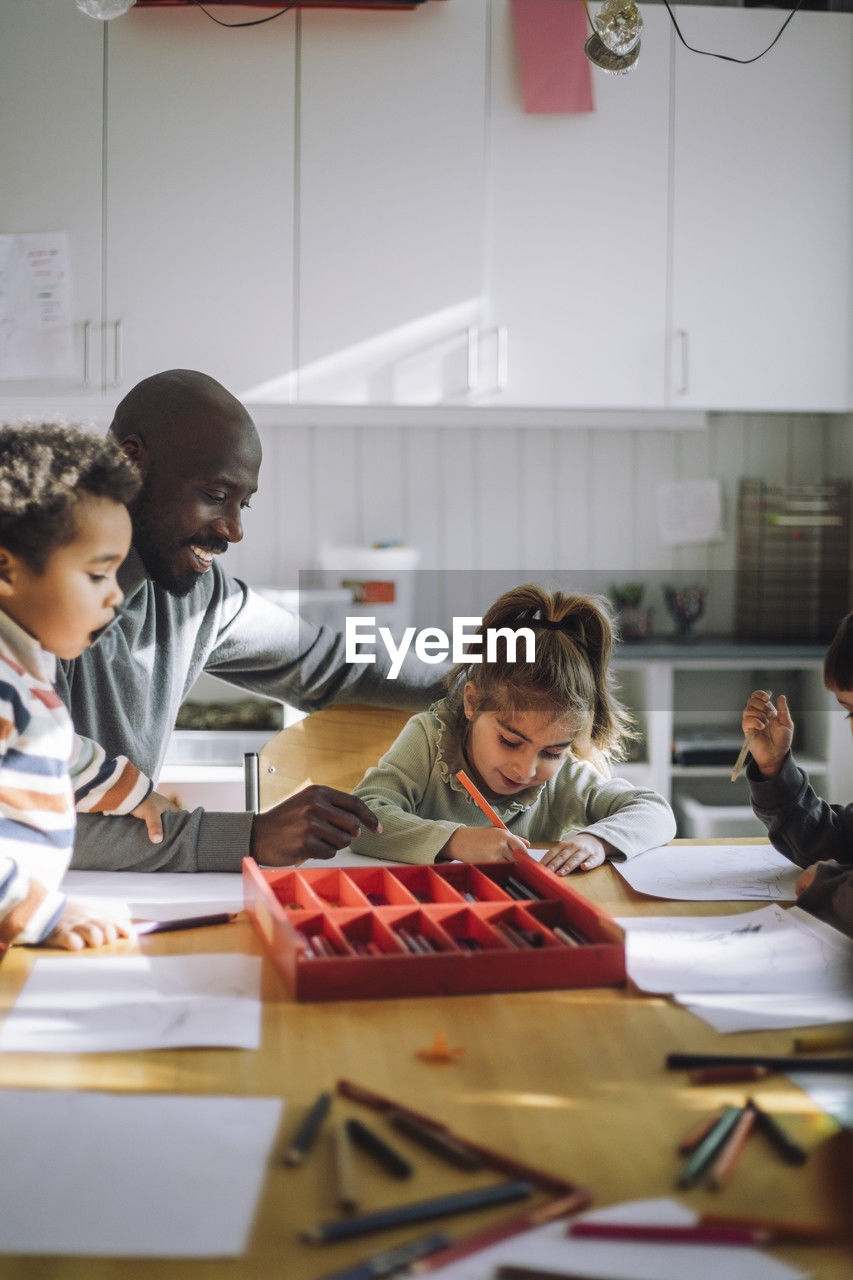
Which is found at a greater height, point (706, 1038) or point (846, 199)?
point (846, 199)

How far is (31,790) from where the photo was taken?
3.06 feet

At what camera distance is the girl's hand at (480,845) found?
116 centimetres

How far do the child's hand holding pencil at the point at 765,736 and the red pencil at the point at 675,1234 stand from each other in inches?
30.0

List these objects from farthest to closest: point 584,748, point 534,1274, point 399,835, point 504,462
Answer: point 504,462, point 584,748, point 399,835, point 534,1274

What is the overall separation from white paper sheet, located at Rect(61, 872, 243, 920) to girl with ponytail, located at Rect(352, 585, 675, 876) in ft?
0.79

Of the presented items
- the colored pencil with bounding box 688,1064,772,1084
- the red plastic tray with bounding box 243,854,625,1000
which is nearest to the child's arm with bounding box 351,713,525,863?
the red plastic tray with bounding box 243,854,625,1000

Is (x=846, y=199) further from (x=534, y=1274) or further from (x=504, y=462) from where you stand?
(x=534, y=1274)

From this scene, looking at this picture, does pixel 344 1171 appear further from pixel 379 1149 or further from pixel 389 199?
pixel 389 199

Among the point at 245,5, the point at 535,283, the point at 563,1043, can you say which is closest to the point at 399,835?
the point at 563,1043

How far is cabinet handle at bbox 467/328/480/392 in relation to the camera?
7.15 ft

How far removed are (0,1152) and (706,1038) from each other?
1.45 feet

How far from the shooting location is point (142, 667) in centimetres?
127

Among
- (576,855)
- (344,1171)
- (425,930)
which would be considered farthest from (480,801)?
(344,1171)

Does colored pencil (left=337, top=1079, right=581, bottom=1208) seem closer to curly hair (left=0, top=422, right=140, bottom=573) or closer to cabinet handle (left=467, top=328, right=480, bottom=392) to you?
curly hair (left=0, top=422, right=140, bottom=573)
